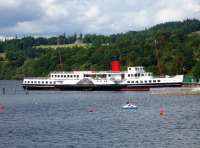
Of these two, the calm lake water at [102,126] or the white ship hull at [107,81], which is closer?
the calm lake water at [102,126]

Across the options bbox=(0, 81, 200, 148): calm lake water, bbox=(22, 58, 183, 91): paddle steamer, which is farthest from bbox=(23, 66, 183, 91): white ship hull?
bbox=(0, 81, 200, 148): calm lake water

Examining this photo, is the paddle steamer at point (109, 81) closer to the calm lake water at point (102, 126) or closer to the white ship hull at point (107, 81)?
the white ship hull at point (107, 81)

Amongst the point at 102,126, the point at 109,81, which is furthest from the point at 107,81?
the point at 102,126

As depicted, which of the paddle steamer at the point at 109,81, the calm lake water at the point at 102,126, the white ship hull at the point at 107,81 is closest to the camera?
the calm lake water at the point at 102,126

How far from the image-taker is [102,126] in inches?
3255

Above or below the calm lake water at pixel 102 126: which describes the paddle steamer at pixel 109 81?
above

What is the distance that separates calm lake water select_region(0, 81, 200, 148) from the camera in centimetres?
6812

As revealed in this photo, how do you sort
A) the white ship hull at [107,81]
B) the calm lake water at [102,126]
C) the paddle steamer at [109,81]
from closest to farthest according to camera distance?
the calm lake water at [102,126]
the white ship hull at [107,81]
the paddle steamer at [109,81]

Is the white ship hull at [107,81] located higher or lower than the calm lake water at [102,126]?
higher

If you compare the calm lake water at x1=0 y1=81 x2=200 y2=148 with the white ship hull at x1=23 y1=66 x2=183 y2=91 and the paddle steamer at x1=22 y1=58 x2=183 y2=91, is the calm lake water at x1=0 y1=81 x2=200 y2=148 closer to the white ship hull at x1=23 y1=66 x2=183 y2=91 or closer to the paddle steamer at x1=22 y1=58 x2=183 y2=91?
the white ship hull at x1=23 y1=66 x2=183 y2=91

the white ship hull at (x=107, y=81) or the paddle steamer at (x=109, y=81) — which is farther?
the paddle steamer at (x=109, y=81)

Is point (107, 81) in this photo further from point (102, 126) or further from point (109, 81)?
point (102, 126)

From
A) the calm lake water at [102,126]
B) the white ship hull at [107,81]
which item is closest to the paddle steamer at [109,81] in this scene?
the white ship hull at [107,81]

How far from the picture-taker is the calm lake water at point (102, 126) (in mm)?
68125
